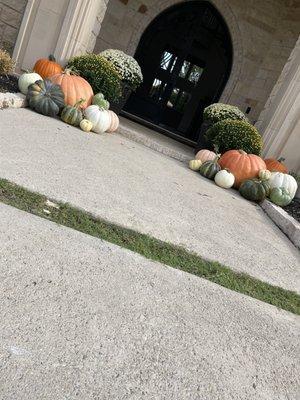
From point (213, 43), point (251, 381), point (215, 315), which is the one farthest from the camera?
point (213, 43)

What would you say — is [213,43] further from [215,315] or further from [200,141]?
[215,315]

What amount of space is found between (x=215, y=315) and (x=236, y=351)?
0.23 m

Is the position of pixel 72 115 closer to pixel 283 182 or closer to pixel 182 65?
pixel 283 182

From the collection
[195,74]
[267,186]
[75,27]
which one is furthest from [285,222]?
[195,74]

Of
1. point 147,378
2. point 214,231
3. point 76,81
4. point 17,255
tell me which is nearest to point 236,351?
point 147,378

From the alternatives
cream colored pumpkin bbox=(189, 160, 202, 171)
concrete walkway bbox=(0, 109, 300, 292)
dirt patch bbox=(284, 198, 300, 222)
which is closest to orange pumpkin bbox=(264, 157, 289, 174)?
dirt patch bbox=(284, 198, 300, 222)

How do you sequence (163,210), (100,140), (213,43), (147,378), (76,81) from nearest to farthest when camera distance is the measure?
(147,378) → (163,210) → (100,140) → (76,81) → (213,43)

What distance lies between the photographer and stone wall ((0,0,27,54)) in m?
6.65

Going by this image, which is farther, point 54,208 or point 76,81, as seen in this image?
point 76,81

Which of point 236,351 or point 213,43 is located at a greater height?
point 213,43

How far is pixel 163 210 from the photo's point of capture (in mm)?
3084

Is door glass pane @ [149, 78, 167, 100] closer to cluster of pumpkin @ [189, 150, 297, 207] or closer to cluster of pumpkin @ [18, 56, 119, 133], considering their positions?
cluster of pumpkin @ [18, 56, 119, 133]

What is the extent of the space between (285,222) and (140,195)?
6.33ft

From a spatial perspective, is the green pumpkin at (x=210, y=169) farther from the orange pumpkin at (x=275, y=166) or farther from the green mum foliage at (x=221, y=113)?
the green mum foliage at (x=221, y=113)
